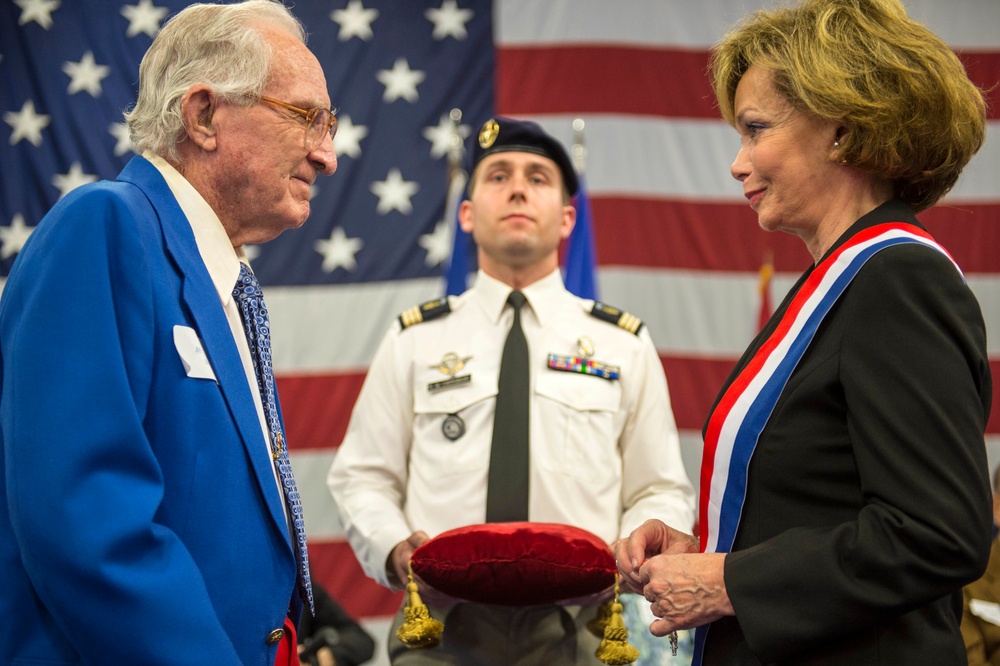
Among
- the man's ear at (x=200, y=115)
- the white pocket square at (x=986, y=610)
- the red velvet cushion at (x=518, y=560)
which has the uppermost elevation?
the man's ear at (x=200, y=115)

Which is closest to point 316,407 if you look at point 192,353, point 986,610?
point 986,610

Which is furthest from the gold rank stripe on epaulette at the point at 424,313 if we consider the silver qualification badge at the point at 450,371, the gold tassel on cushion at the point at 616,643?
the gold tassel on cushion at the point at 616,643

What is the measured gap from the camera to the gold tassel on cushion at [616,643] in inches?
74.5

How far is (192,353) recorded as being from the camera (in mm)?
1308

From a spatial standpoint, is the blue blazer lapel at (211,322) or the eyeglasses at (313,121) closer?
the blue blazer lapel at (211,322)

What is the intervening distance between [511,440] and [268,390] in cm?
102

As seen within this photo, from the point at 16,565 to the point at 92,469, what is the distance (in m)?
0.19

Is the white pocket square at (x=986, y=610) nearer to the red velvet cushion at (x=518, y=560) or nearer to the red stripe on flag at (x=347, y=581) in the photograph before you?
the red velvet cushion at (x=518, y=560)

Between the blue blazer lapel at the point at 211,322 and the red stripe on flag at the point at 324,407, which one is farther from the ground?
the blue blazer lapel at the point at 211,322

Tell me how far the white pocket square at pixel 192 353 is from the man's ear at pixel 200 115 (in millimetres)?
349

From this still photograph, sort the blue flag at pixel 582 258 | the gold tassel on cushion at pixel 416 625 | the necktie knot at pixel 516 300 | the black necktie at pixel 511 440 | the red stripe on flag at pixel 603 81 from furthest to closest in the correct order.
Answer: the red stripe on flag at pixel 603 81, the blue flag at pixel 582 258, the necktie knot at pixel 516 300, the black necktie at pixel 511 440, the gold tassel on cushion at pixel 416 625

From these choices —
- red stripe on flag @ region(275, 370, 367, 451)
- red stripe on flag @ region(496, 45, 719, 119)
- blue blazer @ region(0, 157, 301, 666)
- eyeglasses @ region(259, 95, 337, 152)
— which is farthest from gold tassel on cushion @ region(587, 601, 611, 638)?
red stripe on flag @ region(496, 45, 719, 119)

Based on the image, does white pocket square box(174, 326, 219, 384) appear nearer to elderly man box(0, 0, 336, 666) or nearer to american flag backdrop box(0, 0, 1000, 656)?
elderly man box(0, 0, 336, 666)

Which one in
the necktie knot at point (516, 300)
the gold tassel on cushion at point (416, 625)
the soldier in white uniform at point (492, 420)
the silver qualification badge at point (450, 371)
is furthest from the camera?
the necktie knot at point (516, 300)
